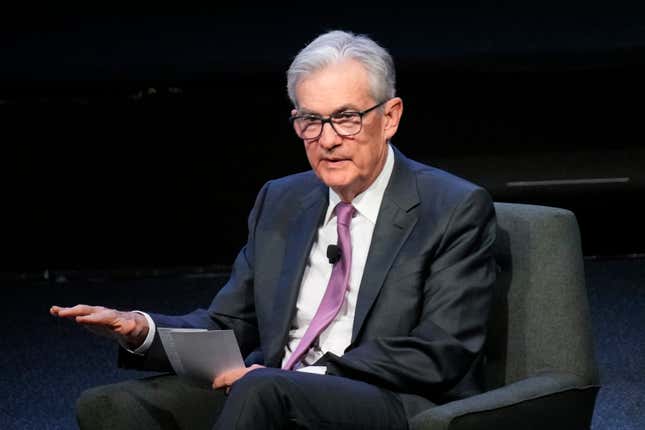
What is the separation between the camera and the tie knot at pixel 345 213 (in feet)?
9.80

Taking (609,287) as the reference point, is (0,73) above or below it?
above

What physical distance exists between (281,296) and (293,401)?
0.46 meters

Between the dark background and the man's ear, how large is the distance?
12.2ft

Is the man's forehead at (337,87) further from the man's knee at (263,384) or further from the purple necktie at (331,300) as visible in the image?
the man's knee at (263,384)

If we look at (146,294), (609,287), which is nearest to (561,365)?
(609,287)

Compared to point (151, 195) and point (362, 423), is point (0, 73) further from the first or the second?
point (362, 423)

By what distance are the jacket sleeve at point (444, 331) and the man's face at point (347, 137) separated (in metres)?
0.22

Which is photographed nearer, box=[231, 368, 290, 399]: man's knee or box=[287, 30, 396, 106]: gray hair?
box=[231, 368, 290, 399]: man's knee

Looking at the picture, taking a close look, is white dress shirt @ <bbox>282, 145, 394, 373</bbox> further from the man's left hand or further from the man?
the man's left hand

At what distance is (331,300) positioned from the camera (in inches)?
115

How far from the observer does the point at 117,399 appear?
2.77m

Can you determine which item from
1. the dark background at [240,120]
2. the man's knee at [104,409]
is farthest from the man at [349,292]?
the dark background at [240,120]

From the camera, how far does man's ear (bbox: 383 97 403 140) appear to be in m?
Result: 2.91

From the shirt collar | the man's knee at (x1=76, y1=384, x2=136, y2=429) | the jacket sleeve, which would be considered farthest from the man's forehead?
the man's knee at (x1=76, y1=384, x2=136, y2=429)
